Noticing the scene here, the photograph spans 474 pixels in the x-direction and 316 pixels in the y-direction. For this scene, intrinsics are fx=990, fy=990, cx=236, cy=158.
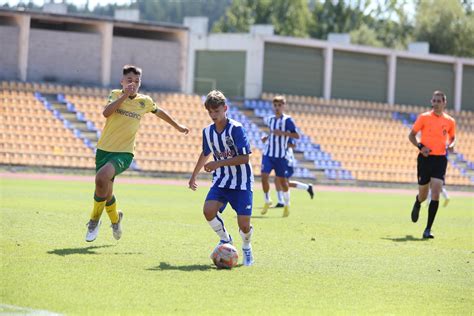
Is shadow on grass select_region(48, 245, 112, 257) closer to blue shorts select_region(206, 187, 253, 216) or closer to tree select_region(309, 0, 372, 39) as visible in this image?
blue shorts select_region(206, 187, 253, 216)

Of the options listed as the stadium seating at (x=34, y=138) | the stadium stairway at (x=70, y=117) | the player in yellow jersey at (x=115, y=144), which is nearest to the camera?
the player in yellow jersey at (x=115, y=144)

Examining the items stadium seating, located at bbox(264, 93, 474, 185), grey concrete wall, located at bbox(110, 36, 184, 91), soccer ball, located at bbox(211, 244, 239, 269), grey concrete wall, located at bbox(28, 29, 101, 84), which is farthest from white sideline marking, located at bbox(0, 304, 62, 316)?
grey concrete wall, located at bbox(110, 36, 184, 91)

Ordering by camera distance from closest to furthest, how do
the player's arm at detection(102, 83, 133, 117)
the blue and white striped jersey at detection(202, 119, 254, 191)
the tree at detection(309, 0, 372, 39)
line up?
the blue and white striped jersey at detection(202, 119, 254, 191) < the player's arm at detection(102, 83, 133, 117) < the tree at detection(309, 0, 372, 39)

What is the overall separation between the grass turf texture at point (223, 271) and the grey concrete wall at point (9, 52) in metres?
23.9

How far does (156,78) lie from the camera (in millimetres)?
45938

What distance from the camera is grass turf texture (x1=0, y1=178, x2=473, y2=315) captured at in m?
8.44

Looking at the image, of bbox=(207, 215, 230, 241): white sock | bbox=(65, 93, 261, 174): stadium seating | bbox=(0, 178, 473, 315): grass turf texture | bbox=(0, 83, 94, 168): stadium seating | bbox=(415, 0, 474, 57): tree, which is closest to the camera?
bbox=(0, 178, 473, 315): grass turf texture

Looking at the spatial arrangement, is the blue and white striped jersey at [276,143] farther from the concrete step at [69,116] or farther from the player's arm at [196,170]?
the concrete step at [69,116]

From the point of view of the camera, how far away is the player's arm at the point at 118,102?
11.8 m

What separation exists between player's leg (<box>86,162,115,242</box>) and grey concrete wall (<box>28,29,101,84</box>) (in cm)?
3179

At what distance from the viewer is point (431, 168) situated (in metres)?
16.0

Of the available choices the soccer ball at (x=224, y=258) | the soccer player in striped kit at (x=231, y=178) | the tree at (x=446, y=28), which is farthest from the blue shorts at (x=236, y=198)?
the tree at (x=446, y=28)

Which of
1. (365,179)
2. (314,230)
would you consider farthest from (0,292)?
(365,179)

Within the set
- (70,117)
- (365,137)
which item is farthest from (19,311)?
(365,137)
